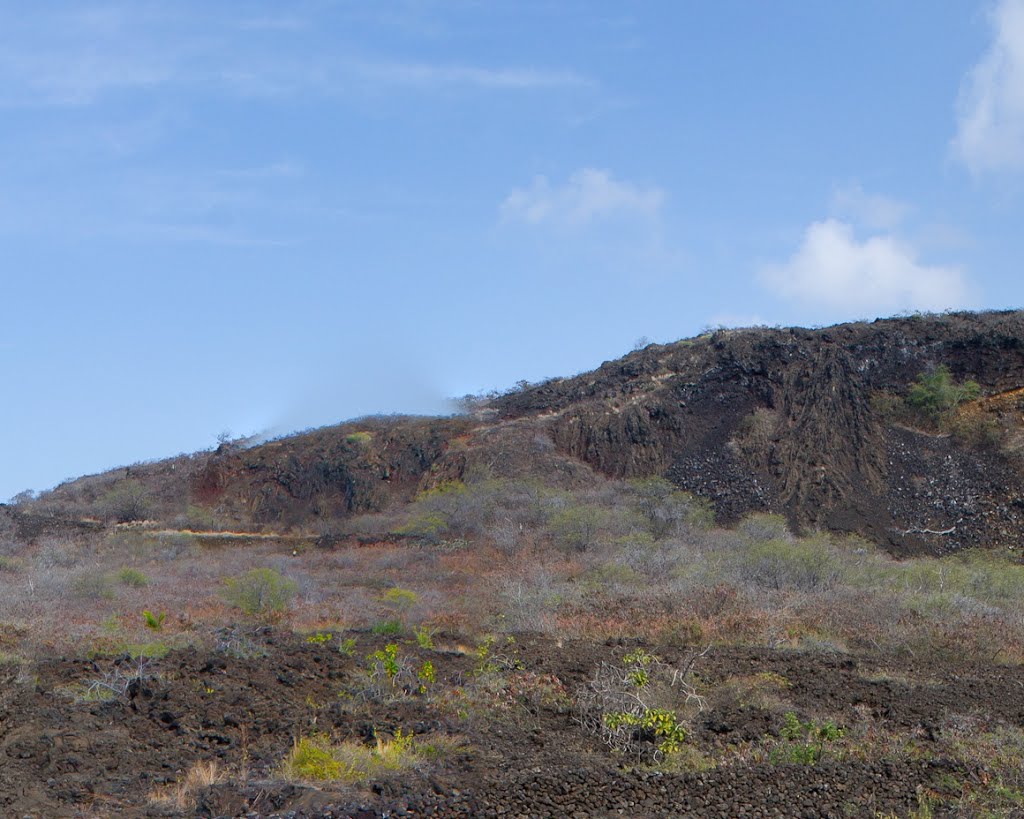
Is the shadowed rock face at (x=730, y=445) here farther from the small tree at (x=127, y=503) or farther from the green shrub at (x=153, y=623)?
the green shrub at (x=153, y=623)

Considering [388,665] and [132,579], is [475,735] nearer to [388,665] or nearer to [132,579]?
[388,665]

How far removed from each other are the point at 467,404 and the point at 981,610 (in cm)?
3261

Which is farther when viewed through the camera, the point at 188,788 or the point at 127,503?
the point at 127,503

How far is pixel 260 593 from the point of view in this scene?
16656 mm

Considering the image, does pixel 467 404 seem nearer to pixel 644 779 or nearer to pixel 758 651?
pixel 758 651

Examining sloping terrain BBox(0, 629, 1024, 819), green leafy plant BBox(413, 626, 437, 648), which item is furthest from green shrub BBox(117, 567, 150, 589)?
sloping terrain BBox(0, 629, 1024, 819)

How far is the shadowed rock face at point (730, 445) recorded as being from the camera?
31781mm

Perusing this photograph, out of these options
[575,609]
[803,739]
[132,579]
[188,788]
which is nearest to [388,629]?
[575,609]

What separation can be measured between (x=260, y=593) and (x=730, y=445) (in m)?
22.0

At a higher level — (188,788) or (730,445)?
(730,445)

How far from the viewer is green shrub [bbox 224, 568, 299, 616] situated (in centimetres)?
1634

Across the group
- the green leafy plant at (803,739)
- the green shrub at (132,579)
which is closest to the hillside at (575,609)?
the green leafy plant at (803,739)

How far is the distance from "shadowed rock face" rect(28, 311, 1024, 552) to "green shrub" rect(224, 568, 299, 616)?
56.7 ft

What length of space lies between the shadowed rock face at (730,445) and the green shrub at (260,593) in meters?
17.3
